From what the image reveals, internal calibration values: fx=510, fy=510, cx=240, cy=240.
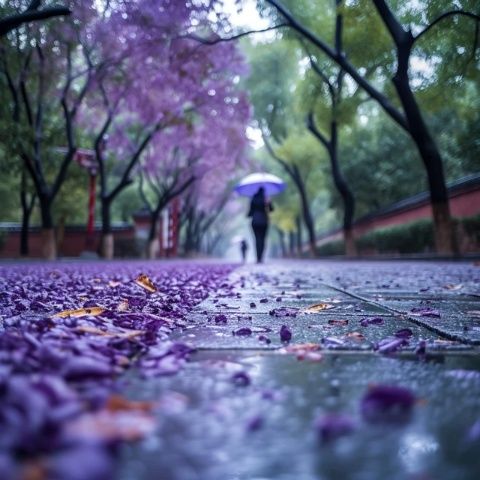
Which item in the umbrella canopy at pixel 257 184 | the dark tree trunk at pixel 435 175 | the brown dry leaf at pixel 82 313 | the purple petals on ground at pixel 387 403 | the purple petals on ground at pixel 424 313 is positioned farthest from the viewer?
the umbrella canopy at pixel 257 184

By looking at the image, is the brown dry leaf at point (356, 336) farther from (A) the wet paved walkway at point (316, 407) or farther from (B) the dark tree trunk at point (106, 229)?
(B) the dark tree trunk at point (106, 229)

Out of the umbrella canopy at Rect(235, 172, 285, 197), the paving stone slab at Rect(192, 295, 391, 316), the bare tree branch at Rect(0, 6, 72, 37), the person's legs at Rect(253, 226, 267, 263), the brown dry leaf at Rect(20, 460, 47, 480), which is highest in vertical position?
the bare tree branch at Rect(0, 6, 72, 37)

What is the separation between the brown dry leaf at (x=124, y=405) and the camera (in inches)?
35.3

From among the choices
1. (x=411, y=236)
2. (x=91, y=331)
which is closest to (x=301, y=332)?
(x=91, y=331)

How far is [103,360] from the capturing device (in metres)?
1.25

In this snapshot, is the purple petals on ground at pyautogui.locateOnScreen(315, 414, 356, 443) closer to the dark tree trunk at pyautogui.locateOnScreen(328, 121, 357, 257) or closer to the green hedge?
the green hedge

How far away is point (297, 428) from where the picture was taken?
0.89 meters

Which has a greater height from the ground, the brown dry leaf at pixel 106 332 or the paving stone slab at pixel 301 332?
the brown dry leaf at pixel 106 332

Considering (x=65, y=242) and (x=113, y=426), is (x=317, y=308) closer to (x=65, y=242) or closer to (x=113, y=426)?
(x=113, y=426)

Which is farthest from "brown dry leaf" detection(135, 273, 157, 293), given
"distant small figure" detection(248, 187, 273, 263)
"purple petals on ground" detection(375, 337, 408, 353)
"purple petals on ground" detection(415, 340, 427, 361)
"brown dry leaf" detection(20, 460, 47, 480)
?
"distant small figure" detection(248, 187, 273, 263)

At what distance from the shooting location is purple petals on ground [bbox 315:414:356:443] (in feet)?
2.81

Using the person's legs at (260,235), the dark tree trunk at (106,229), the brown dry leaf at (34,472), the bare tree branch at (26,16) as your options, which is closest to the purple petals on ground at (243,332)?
the brown dry leaf at (34,472)

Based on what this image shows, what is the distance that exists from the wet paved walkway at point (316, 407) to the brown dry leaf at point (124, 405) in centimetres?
3

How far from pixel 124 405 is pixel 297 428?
308 mm
